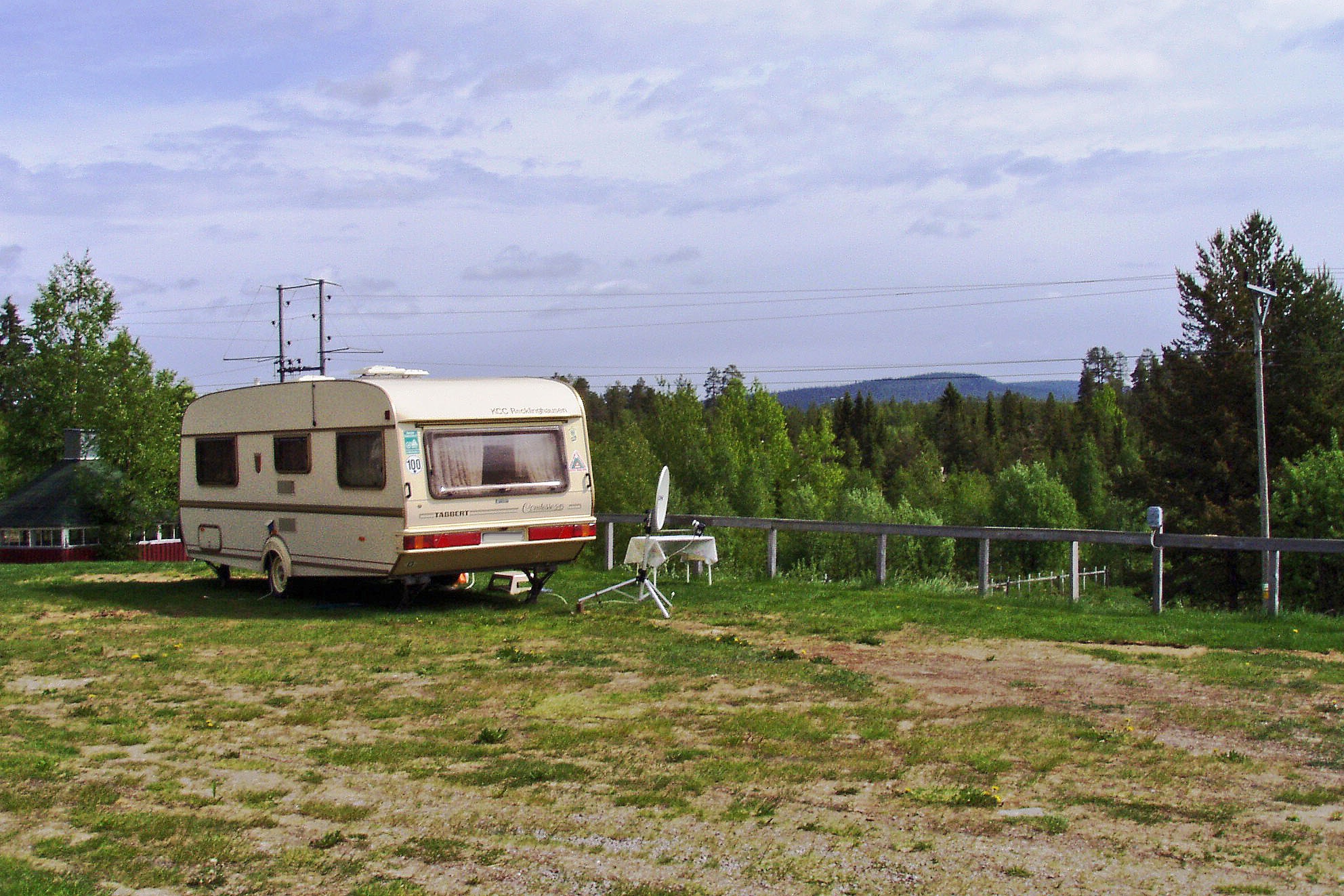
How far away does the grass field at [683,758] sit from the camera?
4.88m

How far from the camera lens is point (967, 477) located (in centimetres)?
8862

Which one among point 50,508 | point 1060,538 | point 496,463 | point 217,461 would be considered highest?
point 217,461

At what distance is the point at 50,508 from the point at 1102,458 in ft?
268

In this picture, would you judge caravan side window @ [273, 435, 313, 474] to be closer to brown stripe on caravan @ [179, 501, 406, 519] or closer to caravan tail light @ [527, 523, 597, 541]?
brown stripe on caravan @ [179, 501, 406, 519]

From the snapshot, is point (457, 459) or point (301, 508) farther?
point (301, 508)

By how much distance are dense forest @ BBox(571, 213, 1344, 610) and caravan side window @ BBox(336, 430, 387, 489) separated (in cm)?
656

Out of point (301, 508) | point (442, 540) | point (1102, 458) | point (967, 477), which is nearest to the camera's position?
point (442, 540)

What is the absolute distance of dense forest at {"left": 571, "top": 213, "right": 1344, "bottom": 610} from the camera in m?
38.4

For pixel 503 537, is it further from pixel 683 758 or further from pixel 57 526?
pixel 57 526

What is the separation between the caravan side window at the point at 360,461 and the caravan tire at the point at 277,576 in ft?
6.60

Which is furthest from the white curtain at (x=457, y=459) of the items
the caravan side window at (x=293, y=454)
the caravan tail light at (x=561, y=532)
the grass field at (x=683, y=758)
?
the caravan side window at (x=293, y=454)

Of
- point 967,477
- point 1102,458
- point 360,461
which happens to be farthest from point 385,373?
point 1102,458

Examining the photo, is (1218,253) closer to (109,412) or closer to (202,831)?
(109,412)

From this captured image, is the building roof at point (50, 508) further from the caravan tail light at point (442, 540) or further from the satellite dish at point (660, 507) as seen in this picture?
the satellite dish at point (660, 507)
